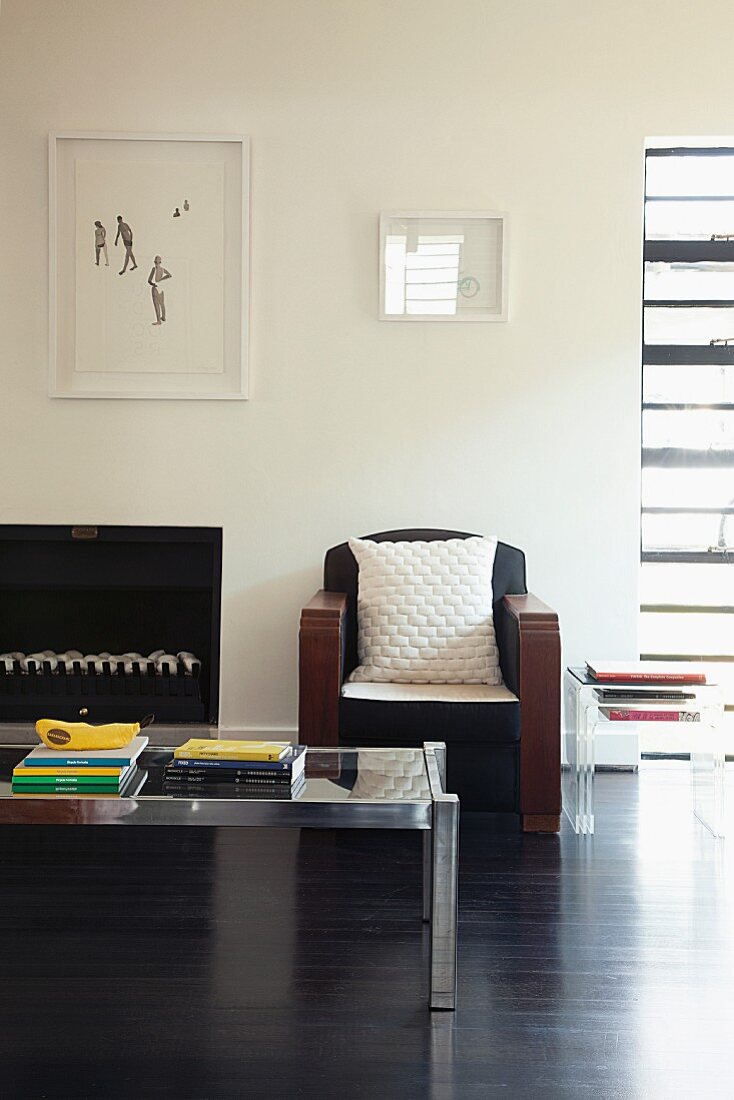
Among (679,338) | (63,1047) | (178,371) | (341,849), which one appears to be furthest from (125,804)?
(679,338)

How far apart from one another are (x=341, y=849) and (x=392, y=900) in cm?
49

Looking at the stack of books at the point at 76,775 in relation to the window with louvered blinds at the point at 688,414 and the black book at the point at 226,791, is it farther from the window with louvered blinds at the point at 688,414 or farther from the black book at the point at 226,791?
the window with louvered blinds at the point at 688,414

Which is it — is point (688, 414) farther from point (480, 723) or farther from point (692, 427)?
point (480, 723)

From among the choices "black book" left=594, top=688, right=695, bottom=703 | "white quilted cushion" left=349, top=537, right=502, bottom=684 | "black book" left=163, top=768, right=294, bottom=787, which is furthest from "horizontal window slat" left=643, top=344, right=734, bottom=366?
"black book" left=163, top=768, right=294, bottom=787

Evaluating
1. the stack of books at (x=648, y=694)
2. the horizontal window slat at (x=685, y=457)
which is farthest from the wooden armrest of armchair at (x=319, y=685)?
the horizontal window slat at (x=685, y=457)

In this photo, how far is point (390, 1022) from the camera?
7.50 ft

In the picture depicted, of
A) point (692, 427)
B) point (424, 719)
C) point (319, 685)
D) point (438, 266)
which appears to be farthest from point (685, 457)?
point (319, 685)

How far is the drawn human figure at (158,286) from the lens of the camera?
14.9ft

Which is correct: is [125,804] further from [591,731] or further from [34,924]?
[591,731]

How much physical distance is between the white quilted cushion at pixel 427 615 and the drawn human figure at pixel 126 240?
152 centimetres

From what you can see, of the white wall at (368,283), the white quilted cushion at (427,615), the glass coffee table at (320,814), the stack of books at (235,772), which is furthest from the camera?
the white wall at (368,283)

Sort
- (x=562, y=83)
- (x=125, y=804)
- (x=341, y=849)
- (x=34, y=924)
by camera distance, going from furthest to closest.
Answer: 1. (x=562, y=83)
2. (x=341, y=849)
3. (x=34, y=924)
4. (x=125, y=804)

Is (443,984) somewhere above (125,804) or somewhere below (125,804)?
below

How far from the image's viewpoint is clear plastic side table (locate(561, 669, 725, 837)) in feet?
11.9
